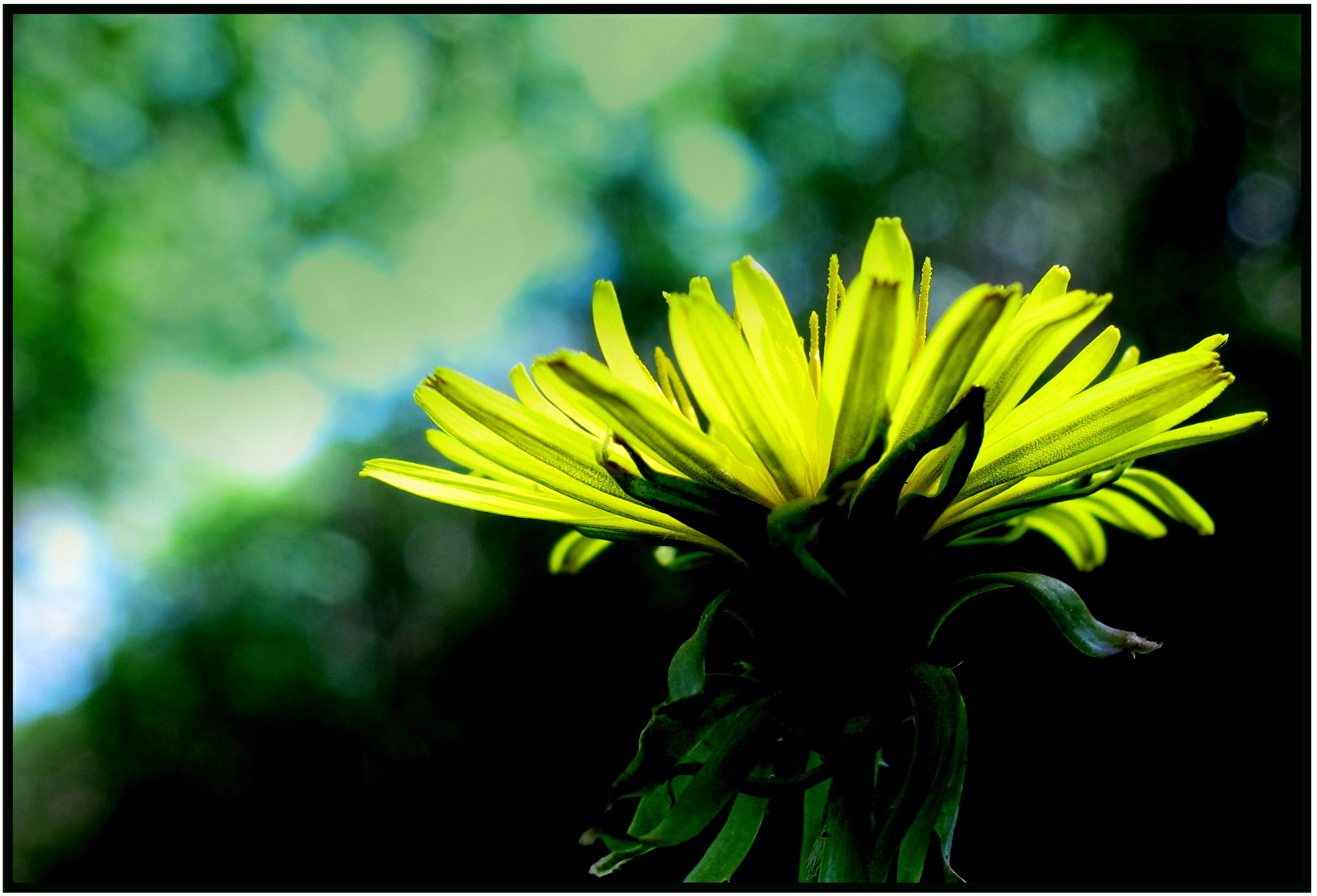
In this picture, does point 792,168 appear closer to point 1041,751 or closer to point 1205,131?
point 1205,131

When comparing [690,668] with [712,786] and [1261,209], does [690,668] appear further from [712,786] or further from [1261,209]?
[1261,209]

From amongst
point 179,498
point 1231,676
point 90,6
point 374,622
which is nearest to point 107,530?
point 179,498

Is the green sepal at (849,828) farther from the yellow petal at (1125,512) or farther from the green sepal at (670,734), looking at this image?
the yellow petal at (1125,512)

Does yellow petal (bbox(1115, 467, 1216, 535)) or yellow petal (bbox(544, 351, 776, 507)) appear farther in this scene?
yellow petal (bbox(1115, 467, 1216, 535))

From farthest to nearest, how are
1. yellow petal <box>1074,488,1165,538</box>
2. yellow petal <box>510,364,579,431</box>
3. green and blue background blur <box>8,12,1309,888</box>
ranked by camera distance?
green and blue background blur <box>8,12,1309,888</box> → yellow petal <box>1074,488,1165,538</box> → yellow petal <box>510,364,579,431</box>

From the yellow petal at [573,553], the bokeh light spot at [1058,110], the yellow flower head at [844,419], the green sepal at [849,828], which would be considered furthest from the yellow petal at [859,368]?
the bokeh light spot at [1058,110]

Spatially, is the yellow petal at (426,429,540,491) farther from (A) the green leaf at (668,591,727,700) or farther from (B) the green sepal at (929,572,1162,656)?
(B) the green sepal at (929,572,1162,656)

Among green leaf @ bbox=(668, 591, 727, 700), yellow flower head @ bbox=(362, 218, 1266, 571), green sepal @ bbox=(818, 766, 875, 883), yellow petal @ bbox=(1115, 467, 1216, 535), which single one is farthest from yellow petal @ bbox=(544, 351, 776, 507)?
yellow petal @ bbox=(1115, 467, 1216, 535)

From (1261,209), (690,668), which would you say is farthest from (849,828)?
(1261,209)
